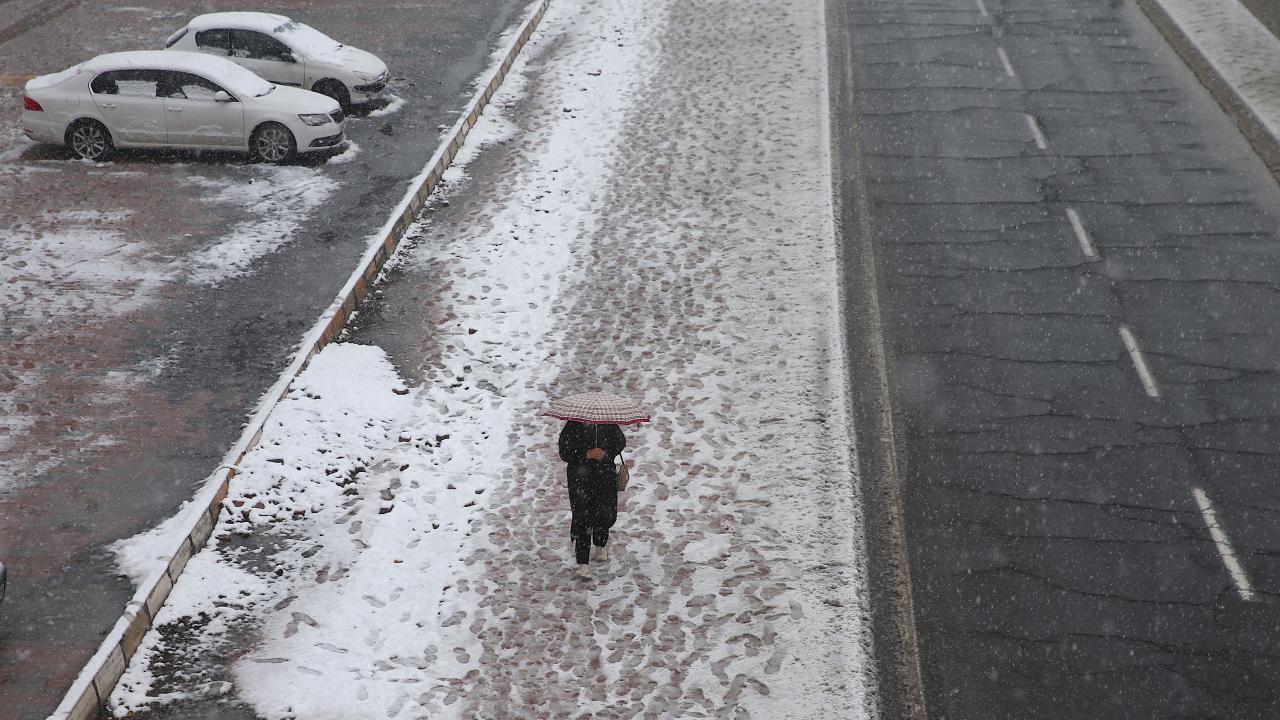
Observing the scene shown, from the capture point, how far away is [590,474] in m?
8.97

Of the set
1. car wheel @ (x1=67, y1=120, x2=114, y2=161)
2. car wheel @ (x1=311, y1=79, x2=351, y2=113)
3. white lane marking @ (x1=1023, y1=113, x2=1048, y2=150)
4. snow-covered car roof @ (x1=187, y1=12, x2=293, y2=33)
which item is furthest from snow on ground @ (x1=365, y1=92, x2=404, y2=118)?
white lane marking @ (x1=1023, y1=113, x2=1048, y2=150)

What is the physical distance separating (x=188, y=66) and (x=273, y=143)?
5.85ft

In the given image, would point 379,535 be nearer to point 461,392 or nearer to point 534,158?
point 461,392

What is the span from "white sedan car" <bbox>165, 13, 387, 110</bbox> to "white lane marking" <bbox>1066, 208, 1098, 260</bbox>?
11.5 meters

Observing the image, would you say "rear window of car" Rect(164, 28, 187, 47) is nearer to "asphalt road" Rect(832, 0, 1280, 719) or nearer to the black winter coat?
"asphalt road" Rect(832, 0, 1280, 719)

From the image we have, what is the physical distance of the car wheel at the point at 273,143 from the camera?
1719cm

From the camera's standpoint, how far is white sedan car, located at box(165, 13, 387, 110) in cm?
1922

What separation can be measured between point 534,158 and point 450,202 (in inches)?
77.1

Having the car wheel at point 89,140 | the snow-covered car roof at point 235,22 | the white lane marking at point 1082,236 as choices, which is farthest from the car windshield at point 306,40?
the white lane marking at point 1082,236

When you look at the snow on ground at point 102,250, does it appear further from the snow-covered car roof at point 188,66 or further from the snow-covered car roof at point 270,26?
the snow-covered car roof at point 270,26

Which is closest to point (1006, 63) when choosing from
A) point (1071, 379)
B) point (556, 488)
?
point (1071, 379)

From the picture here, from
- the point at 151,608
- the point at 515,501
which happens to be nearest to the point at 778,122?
the point at 515,501

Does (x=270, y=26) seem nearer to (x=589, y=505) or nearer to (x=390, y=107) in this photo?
(x=390, y=107)

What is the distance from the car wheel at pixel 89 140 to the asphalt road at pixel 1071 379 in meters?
11.3
